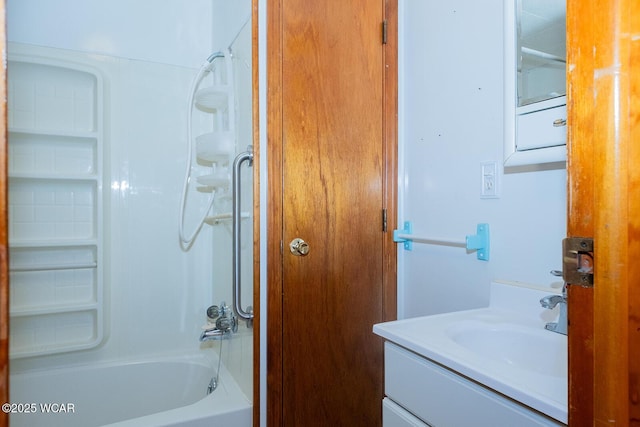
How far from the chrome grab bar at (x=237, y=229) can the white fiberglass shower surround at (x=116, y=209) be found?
0.15 ft

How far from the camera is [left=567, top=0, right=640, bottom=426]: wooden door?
1.39ft

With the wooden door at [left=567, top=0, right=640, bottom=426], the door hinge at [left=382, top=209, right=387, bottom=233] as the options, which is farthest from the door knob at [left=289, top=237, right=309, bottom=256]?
the wooden door at [left=567, top=0, right=640, bottom=426]

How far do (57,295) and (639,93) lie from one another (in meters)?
2.28

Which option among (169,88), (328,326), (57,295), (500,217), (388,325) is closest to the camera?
(388,325)

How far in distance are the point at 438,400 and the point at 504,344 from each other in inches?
11.7

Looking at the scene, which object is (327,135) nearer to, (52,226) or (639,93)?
(639,93)

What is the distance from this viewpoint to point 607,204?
44 cm

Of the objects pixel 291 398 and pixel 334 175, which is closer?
pixel 291 398

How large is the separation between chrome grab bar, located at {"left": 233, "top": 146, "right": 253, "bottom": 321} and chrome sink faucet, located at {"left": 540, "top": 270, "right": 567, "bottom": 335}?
0.99 m

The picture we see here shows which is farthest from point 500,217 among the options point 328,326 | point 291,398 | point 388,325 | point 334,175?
point 291,398

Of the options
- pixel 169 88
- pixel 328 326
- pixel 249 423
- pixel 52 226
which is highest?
pixel 169 88

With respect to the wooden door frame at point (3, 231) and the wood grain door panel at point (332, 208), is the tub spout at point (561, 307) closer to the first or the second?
the wood grain door panel at point (332, 208)

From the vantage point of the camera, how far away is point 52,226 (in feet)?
6.10

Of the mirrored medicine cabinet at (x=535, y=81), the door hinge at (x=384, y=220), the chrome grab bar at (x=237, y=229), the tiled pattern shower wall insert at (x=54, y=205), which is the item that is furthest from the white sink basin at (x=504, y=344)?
the tiled pattern shower wall insert at (x=54, y=205)
